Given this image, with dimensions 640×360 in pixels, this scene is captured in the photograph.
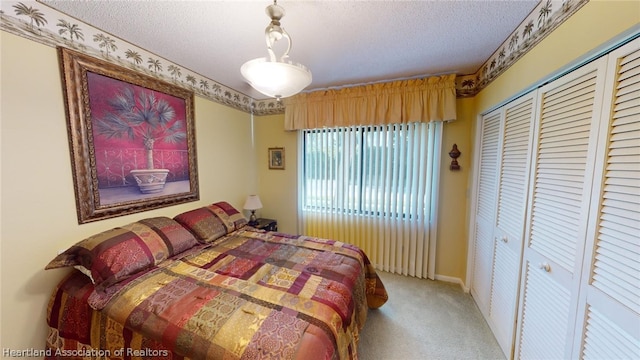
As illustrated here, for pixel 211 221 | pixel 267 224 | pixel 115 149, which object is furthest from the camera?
pixel 267 224

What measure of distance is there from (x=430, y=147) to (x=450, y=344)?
1.85 meters

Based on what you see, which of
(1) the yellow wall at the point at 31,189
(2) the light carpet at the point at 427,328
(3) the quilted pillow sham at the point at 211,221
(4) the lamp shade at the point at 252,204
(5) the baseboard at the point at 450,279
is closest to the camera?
(1) the yellow wall at the point at 31,189

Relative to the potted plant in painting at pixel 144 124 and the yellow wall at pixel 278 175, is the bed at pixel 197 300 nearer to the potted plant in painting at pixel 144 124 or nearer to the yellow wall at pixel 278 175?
the potted plant in painting at pixel 144 124

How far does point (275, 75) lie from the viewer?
108 cm

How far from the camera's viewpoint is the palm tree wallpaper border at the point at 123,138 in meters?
1.48

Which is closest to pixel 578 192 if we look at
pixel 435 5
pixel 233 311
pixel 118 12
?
pixel 435 5

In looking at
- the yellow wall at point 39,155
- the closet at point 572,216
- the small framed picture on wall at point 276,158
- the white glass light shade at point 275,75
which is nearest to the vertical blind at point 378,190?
the small framed picture on wall at point 276,158

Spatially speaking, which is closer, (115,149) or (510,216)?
(510,216)

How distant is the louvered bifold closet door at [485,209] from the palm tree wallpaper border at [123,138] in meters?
3.01

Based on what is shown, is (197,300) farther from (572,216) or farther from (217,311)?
(572,216)

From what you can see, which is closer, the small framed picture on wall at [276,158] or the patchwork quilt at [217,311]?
the patchwork quilt at [217,311]

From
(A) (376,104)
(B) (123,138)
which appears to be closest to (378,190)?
(A) (376,104)

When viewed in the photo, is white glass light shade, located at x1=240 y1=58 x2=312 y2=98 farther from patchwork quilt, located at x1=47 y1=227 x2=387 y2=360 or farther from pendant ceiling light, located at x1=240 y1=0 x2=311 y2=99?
patchwork quilt, located at x1=47 y1=227 x2=387 y2=360

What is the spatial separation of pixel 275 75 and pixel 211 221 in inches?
66.1
